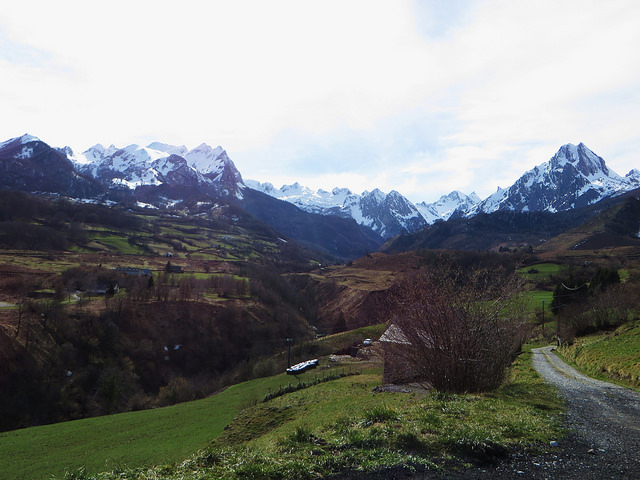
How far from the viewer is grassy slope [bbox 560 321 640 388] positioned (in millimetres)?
23853

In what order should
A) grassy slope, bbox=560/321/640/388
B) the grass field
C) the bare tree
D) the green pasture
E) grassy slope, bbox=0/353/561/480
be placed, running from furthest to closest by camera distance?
1. the green pasture
2. the grass field
3. grassy slope, bbox=560/321/640/388
4. the bare tree
5. grassy slope, bbox=0/353/561/480

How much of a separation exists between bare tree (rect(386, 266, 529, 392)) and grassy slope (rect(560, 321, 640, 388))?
11.5 m

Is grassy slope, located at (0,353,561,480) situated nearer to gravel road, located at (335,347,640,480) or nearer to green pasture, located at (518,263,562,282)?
gravel road, located at (335,347,640,480)

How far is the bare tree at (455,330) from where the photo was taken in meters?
16.2

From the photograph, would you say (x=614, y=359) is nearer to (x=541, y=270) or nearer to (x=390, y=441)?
(x=390, y=441)

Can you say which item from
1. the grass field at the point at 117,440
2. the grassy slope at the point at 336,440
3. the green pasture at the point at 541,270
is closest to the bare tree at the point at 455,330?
the grassy slope at the point at 336,440

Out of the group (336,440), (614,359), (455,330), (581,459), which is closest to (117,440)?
(336,440)

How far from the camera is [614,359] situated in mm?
27781

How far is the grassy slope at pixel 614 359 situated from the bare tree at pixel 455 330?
451 inches

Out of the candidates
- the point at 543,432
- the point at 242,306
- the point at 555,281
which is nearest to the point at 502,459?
the point at 543,432

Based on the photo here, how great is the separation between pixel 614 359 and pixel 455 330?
65.9 ft

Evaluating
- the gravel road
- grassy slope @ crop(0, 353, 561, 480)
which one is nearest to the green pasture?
grassy slope @ crop(0, 353, 561, 480)

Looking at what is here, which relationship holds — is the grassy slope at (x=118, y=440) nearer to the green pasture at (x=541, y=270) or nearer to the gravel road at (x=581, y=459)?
the gravel road at (x=581, y=459)

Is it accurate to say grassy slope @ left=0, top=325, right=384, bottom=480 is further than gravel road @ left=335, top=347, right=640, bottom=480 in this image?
Yes
